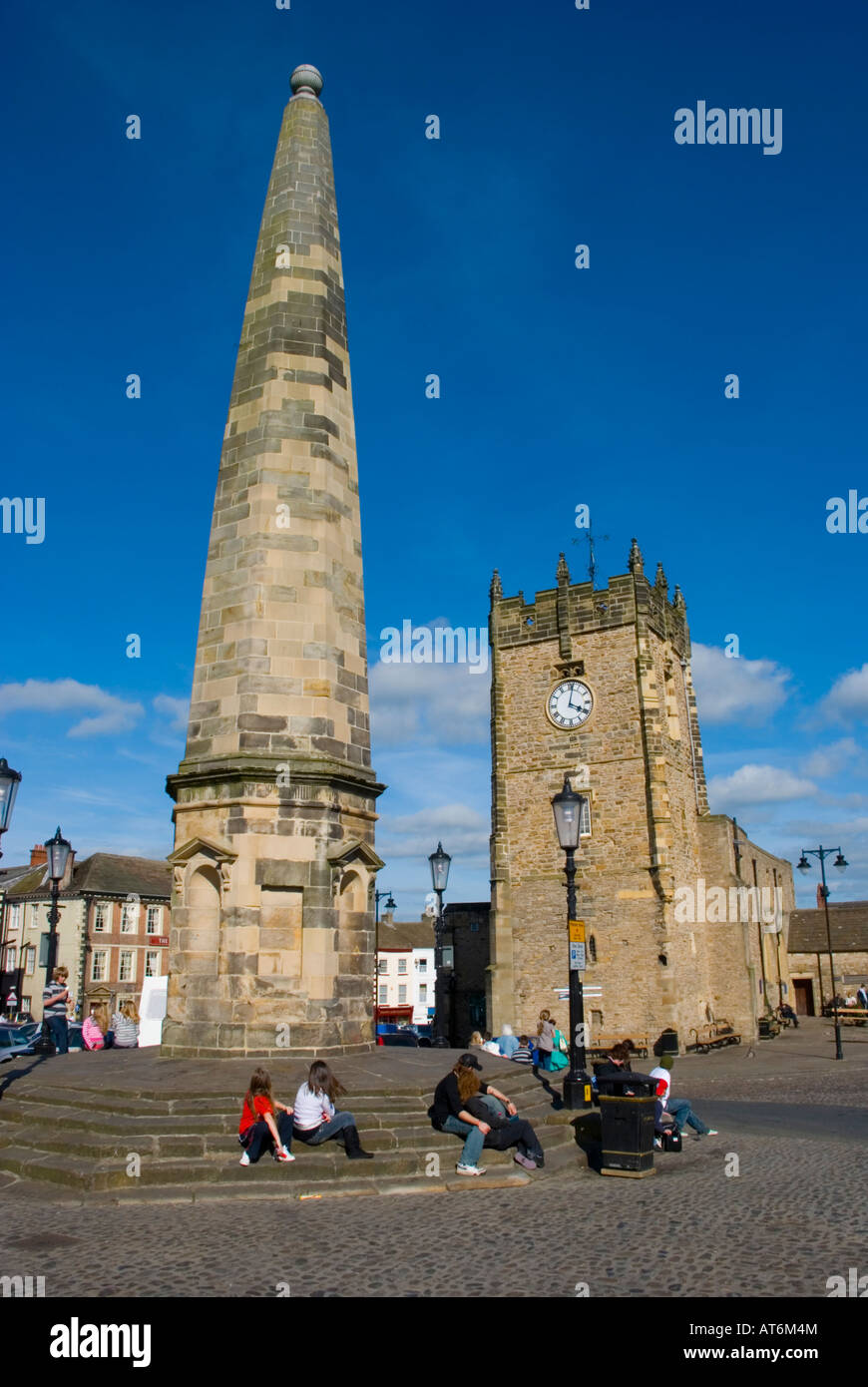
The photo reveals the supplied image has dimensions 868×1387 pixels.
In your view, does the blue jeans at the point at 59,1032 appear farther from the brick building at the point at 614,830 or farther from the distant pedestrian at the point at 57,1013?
the brick building at the point at 614,830

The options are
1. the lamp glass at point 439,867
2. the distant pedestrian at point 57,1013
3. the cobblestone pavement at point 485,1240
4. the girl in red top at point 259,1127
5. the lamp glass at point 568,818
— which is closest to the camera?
Answer: the cobblestone pavement at point 485,1240

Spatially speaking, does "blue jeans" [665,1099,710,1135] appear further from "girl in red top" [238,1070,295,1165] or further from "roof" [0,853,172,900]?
"roof" [0,853,172,900]

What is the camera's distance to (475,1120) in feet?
31.0

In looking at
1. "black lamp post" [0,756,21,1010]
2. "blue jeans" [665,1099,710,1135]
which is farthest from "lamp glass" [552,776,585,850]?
"black lamp post" [0,756,21,1010]

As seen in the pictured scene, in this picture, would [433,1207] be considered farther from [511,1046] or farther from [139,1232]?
[511,1046]

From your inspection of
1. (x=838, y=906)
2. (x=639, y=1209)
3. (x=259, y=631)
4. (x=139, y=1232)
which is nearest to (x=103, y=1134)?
(x=139, y=1232)

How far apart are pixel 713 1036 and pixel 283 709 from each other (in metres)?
26.6

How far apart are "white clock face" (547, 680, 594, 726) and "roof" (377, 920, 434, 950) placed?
110 ft

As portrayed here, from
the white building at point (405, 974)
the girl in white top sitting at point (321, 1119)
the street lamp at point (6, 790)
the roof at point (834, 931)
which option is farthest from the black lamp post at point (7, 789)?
the white building at point (405, 974)

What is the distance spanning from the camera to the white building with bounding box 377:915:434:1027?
64750 millimetres

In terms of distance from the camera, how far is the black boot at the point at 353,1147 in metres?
9.05

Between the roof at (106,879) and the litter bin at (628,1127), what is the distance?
39.5 m

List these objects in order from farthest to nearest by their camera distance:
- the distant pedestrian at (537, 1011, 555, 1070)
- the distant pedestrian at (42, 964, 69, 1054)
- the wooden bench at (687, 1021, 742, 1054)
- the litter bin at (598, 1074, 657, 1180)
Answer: the wooden bench at (687, 1021, 742, 1054)
the distant pedestrian at (537, 1011, 555, 1070)
the distant pedestrian at (42, 964, 69, 1054)
the litter bin at (598, 1074, 657, 1180)

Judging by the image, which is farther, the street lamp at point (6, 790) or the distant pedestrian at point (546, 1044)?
the distant pedestrian at point (546, 1044)
